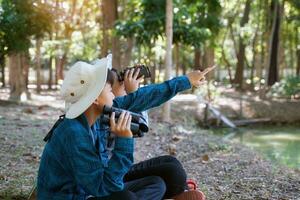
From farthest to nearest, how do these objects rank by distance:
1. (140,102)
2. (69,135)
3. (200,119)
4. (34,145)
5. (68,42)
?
(68,42)
(200,119)
(34,145)
(140,102)
(69,135)

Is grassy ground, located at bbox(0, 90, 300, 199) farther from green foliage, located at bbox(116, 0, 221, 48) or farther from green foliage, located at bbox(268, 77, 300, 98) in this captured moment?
green foliage, located at bbox(268, 77, 300, 98)

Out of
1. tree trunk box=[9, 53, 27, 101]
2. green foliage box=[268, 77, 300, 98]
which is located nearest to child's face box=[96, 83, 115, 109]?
tree trunk box=[9, 53, 27, 101]

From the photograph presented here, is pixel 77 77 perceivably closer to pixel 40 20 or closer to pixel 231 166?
pixel 231 166

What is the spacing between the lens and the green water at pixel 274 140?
372 inches

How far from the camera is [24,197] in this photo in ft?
13.5

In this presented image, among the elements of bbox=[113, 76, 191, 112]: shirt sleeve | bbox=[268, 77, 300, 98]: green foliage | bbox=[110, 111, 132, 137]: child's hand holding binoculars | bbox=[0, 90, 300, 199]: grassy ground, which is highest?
bbox=[113, 76, 191, 112]: shirt sleeve

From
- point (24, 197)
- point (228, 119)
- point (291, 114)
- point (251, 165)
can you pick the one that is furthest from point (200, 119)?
point (24, 197)

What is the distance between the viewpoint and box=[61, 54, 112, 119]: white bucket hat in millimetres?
2520

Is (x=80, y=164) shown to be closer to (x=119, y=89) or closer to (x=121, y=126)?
(x=121, y=126)

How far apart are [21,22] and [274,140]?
6.62 metres

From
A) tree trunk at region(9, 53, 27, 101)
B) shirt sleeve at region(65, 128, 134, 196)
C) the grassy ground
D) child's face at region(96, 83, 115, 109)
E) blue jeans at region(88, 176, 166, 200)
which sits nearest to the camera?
shirt sleeve at region(65, 128, 134, 196)

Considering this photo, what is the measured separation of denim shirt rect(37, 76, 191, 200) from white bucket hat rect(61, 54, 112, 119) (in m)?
0.09

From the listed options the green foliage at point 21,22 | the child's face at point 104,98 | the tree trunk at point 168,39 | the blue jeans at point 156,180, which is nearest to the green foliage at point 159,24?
the tree trunk at point 168,39

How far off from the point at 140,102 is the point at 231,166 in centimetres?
280
